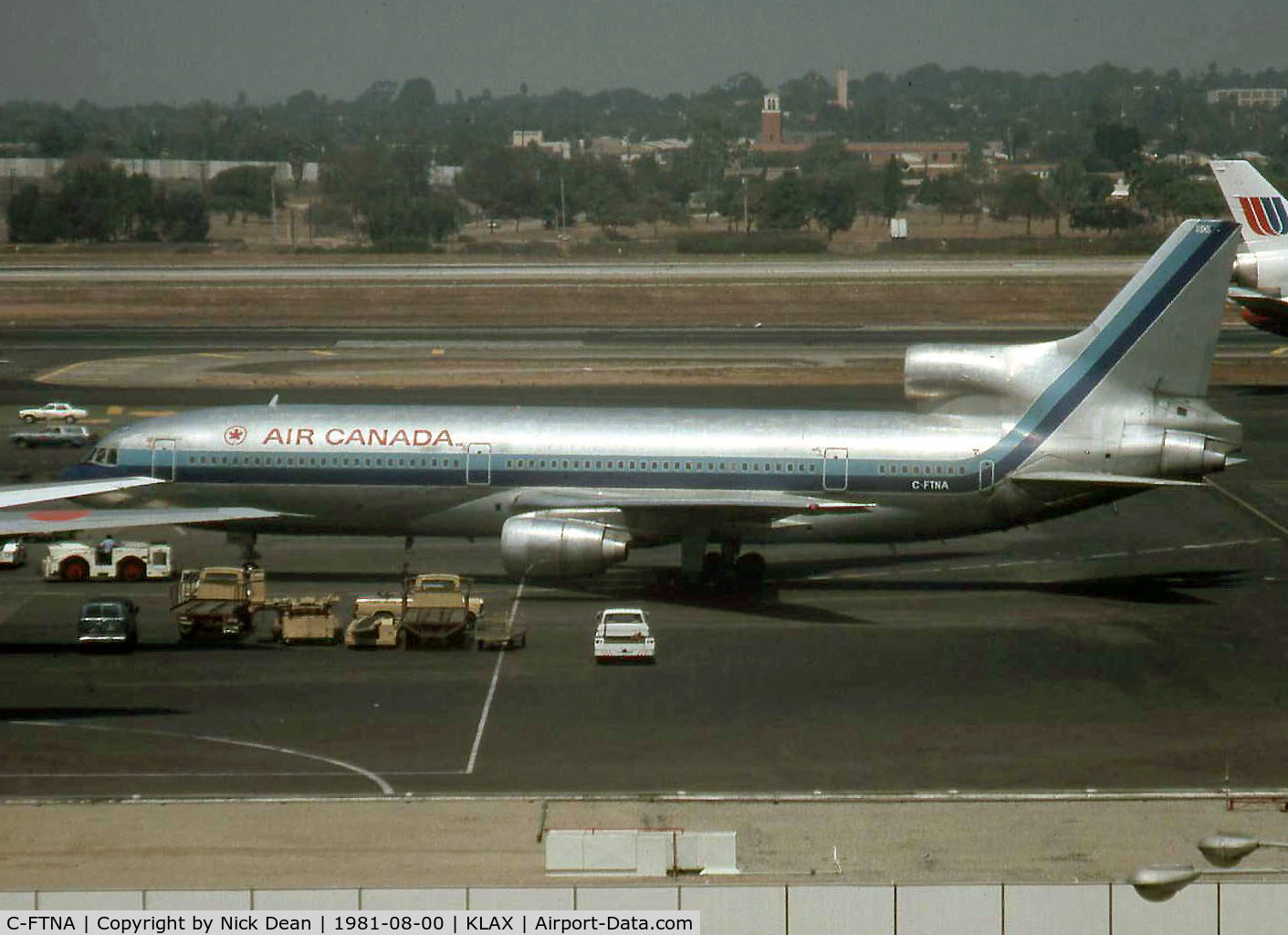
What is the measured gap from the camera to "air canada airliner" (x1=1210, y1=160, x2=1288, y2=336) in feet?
290

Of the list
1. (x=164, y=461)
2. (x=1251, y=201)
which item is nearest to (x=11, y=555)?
(x=164, y=461)

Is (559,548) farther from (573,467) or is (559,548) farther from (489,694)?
(489,694)

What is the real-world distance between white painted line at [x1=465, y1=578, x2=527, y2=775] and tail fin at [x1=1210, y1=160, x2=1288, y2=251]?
56668 mm

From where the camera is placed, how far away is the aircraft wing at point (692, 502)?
48219mm

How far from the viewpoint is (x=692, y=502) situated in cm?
4872

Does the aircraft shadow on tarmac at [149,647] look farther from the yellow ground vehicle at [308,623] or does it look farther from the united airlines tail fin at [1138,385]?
the united airlines tail fin at [1138,385]

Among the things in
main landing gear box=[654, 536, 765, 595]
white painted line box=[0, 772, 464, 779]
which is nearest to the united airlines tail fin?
main landing gear box=[654, 536, 765, 595]

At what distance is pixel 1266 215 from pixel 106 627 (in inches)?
2740

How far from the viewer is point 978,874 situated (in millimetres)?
28281

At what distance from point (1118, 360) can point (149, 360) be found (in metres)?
66.9

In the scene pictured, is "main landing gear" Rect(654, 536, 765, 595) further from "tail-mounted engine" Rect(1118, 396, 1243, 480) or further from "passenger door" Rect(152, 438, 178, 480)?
"passenger door" Rect(152, 438, 178, 480)

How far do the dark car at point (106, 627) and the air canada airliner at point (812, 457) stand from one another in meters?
5.09

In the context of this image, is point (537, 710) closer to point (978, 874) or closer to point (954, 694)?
point (954, 694)

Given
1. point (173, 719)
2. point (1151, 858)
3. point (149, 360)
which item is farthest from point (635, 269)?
point (1151, 858)
